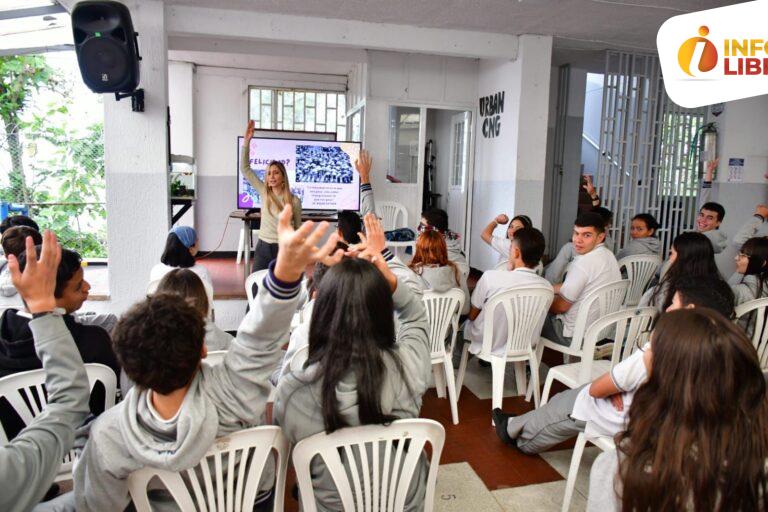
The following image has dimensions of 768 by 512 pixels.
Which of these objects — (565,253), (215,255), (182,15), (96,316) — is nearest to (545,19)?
(565,253)

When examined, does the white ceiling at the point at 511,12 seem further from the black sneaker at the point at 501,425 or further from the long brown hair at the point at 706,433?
the long brown hair at the point at 706,433

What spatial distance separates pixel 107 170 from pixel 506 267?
10.6ft

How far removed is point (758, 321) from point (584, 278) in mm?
865

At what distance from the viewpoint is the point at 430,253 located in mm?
3168

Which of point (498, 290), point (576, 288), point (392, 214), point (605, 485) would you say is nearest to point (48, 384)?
point (605, 485)

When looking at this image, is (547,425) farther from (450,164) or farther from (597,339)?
(450,164)

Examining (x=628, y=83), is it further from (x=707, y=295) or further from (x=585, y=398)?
(x=585, y=398)

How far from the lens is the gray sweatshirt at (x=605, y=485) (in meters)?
1.15

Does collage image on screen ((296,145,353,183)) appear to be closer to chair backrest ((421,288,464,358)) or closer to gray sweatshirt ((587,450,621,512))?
chair backrest ((421,288,464,358))

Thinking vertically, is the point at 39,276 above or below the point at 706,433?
above

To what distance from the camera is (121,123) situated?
4.25 m

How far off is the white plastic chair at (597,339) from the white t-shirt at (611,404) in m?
0.42

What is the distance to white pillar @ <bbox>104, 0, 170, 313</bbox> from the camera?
4262 mm

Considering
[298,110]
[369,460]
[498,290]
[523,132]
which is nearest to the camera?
[369,460]
